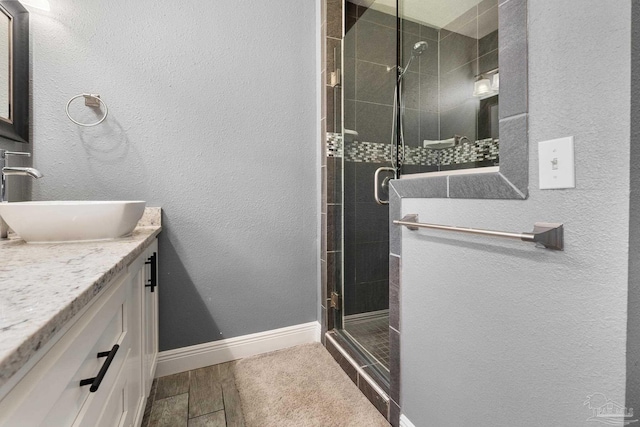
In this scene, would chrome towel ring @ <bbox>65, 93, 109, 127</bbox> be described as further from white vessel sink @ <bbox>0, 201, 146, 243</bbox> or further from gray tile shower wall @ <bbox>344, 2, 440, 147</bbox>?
gray tile shower wall @ <bbox>344, 2, 440, 147</bbox>

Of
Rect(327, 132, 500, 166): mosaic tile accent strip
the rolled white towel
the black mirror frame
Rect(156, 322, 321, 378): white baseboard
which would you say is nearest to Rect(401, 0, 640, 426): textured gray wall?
Rect(327, 132, 500, 166): mosaic tile accent strip

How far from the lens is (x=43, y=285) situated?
52 centimetres

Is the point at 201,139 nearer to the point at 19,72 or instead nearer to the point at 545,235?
the point at 19,72

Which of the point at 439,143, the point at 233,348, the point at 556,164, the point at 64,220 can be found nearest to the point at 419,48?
the point at 439,143

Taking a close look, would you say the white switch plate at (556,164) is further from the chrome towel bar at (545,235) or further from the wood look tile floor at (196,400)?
the wood look tile floor at (196,400)

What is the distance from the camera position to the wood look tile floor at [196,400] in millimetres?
1275

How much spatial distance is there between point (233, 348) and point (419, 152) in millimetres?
1552

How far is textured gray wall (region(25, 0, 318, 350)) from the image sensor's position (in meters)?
1.43

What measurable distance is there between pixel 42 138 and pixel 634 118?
6.87 ft

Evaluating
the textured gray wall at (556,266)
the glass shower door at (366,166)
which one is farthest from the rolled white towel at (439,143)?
the textured gray wall at (556,266)

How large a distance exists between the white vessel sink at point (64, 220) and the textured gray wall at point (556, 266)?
1159 mm

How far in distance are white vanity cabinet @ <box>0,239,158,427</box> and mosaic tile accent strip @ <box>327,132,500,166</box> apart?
1.04 m

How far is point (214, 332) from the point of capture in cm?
172

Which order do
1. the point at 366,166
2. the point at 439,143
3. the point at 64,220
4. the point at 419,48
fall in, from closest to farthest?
the point at 64,220 < the point at 439,143 < the point at 419,48 < the point at 366,166
